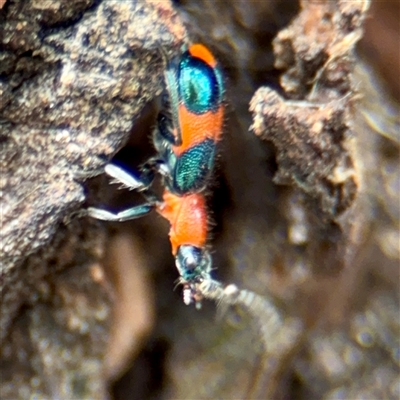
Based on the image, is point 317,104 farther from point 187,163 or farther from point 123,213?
point 123,213

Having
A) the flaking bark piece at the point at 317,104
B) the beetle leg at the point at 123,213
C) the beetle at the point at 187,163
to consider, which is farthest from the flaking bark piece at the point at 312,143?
the beetle leg at the point at 123,213

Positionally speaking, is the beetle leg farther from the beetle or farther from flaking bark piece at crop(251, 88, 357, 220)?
flaking bark piece at crop(251, 88, 357, 220)

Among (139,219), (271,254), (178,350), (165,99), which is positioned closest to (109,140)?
(165,99)

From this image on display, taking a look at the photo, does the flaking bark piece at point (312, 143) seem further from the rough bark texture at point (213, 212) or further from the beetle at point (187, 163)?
the beetle at point (187, 163)

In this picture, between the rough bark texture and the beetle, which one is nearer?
the rough bark texture

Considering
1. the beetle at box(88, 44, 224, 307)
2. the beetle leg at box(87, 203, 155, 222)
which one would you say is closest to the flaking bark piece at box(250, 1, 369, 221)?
the beetle at box(88, 44, 224, 307)

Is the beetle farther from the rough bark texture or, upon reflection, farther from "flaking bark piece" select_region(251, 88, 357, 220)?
"flaking bark piece" select_region(251, 88, 357, 220)

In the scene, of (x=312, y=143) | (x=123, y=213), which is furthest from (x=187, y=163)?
(x=312, y=143)

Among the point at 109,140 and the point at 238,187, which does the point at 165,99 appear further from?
the point at 238,187

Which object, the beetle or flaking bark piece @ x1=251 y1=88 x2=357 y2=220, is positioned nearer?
flaking bark piece @ x1=251 y1=88 x2=357 y2=220
